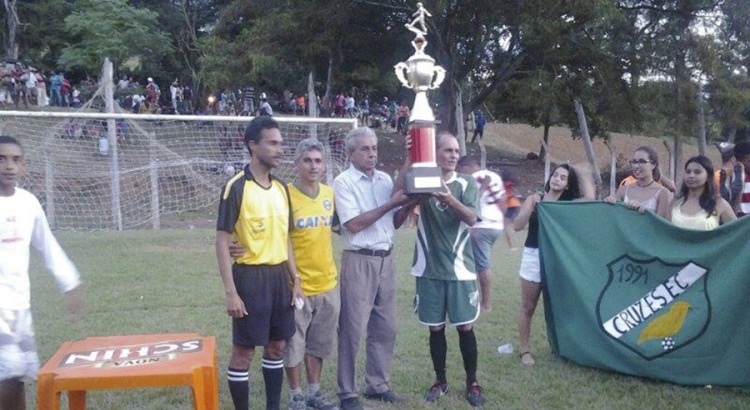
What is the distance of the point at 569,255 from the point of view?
614cm

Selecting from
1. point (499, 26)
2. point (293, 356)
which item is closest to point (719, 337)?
point (293, 356)

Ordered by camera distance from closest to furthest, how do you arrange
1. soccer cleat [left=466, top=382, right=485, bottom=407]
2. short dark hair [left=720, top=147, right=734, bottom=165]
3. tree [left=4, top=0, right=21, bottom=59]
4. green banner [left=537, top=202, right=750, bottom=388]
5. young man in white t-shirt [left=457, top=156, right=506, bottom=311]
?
1. soccer cleat [left=466, top=382, right=485, bottom=407]
2. green banner [left=537, top=202, right=750, bottom=388]
3. young man in white t-shirt [left=457, top=156, right=506, bottom=311]
4. short dark hair [left=720, top=147, right=734, bottom=165]
5. tree [left=4, top=0, right=21, bottom=59]

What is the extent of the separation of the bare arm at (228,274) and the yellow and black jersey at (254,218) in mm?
58

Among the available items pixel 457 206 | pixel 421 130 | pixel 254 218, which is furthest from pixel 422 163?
pixel 254 218

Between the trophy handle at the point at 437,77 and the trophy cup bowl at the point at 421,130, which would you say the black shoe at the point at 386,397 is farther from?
the trophy handle at the point at 437,77

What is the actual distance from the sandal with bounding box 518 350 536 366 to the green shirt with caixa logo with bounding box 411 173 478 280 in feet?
4.50

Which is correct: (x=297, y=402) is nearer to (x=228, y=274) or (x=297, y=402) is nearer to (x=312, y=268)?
(x=312, y=268)

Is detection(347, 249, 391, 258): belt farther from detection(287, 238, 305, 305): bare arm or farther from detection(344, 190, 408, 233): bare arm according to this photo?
detection(287, 238, 305, 305): bare arm

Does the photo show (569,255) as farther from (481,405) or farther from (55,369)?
(55,369)

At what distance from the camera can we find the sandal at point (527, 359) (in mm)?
6157

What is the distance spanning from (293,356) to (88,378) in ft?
4.51

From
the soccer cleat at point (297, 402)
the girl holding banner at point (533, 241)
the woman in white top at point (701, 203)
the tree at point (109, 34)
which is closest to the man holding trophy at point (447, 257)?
the soccer cleat at point (297, 402)

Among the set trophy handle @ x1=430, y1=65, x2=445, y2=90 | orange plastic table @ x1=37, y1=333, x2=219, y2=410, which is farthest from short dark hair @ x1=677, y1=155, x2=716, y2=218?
orange plastic table @ x1=37, y1=333, x2=219, y2=410

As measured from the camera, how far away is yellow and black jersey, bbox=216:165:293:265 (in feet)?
14.4
